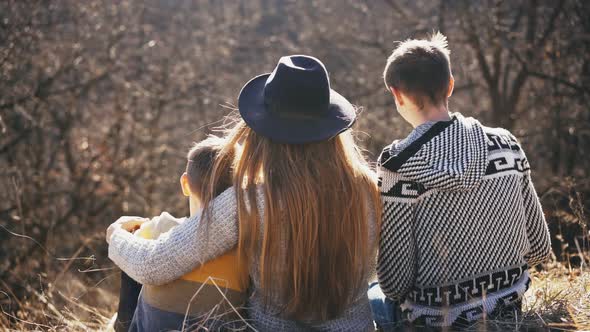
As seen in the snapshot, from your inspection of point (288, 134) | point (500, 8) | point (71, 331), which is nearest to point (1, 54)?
point (71, 331)

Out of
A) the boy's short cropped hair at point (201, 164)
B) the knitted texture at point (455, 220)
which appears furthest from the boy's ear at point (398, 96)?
the boy's short cropped hair at point (201, 164)

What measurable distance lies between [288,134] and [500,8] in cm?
495

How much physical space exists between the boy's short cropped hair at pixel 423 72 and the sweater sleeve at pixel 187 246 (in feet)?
2.44

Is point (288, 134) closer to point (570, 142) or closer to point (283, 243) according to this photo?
point (283, 243)

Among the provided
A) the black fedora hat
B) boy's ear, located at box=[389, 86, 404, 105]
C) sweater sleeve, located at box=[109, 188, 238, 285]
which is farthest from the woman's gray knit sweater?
boy's ear, located at box=[389, 86, 404, 105]

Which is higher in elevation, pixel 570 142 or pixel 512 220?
pixel 512 220

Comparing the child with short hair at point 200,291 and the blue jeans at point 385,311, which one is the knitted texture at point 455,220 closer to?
the blue jeans at point 385,311

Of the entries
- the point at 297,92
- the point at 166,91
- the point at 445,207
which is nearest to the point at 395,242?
the point at 445,207

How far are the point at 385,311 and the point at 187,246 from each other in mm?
934

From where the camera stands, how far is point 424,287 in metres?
2.37

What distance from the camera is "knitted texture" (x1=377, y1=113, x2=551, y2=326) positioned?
86.2 inches

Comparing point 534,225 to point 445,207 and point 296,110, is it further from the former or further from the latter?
point 296,110

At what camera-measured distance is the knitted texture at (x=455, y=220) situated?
2.19 meters

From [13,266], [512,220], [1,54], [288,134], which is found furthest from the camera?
[13,266]
